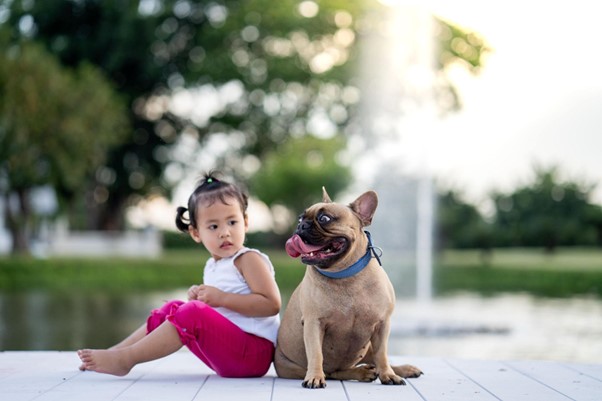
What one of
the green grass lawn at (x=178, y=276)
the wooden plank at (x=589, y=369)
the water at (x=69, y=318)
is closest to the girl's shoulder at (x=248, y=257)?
the wooden plank at (x=589, y=369)

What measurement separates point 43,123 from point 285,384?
19.3 m

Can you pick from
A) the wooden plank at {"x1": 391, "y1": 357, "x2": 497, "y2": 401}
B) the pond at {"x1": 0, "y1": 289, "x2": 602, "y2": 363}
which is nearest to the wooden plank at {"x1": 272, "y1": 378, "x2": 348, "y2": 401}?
the wooden plank at {"x1": 391, "y1": 357, "x2": 497, "y2": 401}

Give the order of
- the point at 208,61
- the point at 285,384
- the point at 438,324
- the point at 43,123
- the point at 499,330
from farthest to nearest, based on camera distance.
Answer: the point at 208,61 → the point at 43,123 → the point at 438,324 → the point at 499,330 → the point at 285,384

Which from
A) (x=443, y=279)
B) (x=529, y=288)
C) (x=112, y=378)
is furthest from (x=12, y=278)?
(x=112, y=378)

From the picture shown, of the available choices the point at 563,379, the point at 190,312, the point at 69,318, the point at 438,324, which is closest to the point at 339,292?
the point at 190,312

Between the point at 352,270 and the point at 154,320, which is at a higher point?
the point at 352,270

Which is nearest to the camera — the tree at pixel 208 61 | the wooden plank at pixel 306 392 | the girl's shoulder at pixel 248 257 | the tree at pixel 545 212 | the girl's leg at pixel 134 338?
the wooden plank at pixel 306 392

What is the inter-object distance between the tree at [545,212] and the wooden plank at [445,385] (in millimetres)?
19891

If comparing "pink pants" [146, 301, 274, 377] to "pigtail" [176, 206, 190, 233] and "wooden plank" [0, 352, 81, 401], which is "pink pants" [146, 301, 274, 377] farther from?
"wooden plank" [0, 352, 81, 401]

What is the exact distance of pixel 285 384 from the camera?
3.93 metres

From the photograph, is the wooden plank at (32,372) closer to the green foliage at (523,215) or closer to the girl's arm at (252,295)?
the girl's arm at (252,295)

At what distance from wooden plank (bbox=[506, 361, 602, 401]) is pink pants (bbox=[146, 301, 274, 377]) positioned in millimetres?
1286

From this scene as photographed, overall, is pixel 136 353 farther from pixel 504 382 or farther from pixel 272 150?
pixel 272 150

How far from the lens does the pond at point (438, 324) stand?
9.35 metres
